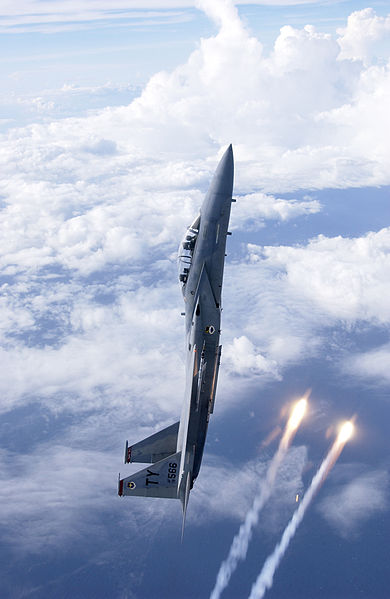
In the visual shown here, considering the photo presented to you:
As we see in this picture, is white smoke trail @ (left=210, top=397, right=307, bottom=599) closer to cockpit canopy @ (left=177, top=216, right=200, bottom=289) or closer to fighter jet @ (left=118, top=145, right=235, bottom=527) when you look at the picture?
fighter jet @ (left=118, top=145, right=235, bottom=527)

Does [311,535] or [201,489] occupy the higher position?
[201,489]

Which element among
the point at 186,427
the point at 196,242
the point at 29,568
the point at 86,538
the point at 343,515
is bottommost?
the point at 29,568

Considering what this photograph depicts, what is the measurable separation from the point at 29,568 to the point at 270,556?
94.0 meters

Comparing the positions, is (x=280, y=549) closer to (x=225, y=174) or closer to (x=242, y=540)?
(x=242, y=540)

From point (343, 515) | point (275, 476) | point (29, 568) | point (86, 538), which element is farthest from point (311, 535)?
point (29, 568)

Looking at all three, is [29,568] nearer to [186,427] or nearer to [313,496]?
[313,496]

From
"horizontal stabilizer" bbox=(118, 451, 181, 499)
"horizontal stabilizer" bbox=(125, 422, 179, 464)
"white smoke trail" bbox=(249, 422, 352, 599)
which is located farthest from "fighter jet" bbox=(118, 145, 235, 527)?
"white smoke trail" bbox=(249, 422, 352, 599)

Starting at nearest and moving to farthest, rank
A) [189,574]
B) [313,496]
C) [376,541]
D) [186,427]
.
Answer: [186,427] < [189,574] < [376,541] < [313,496]

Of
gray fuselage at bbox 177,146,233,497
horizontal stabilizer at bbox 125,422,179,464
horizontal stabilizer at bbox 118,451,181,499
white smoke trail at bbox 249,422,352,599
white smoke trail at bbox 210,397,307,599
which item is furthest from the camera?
white smoke trail at bbox 210,397,307,599

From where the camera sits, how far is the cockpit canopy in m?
34.9

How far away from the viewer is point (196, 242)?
34406mm

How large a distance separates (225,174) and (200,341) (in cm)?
1300

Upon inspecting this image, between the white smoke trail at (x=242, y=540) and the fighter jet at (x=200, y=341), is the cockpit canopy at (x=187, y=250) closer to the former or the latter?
the fighter jet at (x=200, y=341)

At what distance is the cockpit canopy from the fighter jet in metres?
0.08
